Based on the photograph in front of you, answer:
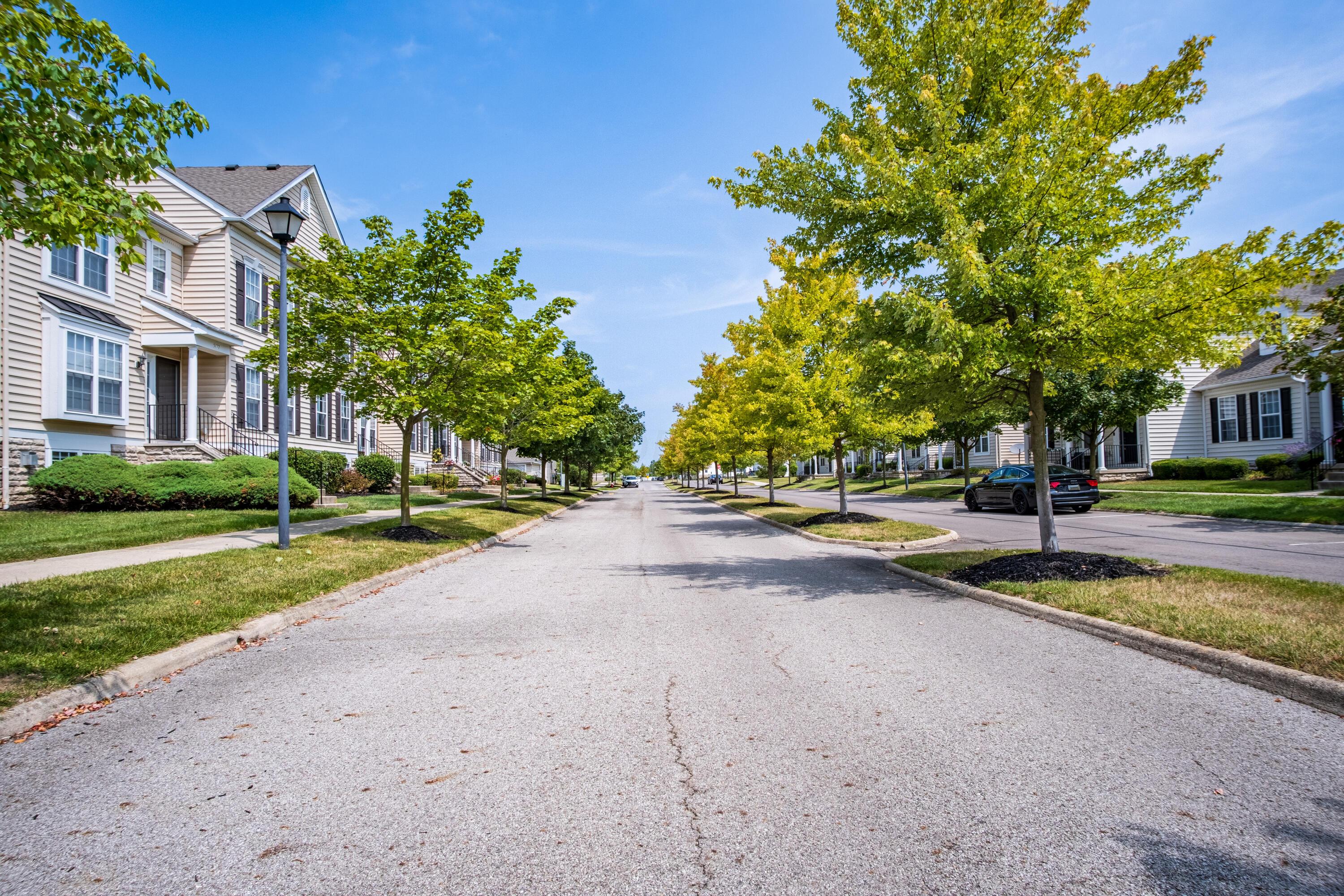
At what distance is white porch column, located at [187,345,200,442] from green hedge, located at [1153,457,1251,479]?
3588cm

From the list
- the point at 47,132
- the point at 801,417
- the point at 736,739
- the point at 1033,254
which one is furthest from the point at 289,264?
the point at 736,739

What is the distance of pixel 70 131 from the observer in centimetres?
502

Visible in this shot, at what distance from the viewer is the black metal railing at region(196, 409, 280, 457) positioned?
2092 cm

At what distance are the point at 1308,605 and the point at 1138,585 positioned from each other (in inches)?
58.7

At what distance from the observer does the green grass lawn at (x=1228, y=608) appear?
502 cm

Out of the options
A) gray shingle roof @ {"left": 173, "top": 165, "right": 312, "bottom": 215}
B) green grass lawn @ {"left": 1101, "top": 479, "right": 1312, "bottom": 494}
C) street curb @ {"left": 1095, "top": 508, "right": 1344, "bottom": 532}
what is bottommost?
street curb @ {"left": 1095, "top": 508, "right": 1344, "bottom": 532}

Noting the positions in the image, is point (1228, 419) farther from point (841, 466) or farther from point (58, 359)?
point (58, 359)

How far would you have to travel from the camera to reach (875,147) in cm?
957

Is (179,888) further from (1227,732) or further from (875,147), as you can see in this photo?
(875,147)

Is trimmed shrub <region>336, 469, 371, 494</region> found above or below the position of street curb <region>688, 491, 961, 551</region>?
above

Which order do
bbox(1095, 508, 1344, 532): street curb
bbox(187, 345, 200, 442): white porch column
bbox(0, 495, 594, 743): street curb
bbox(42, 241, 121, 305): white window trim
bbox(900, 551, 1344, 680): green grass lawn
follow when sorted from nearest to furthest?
bbox(0, 495, 594, 743): street curb, bbox(900, 551, 1344, 680): green grass lawn, bbox(1095, 508, 1344, 532): street curb, bbox(42, 241, 121, 305): white window trim, bbox(187, 345, 200, 442): white porch column

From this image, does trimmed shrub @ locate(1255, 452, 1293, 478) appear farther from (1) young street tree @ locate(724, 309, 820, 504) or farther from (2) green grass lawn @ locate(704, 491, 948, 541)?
(1) young street tree @ locate(724, 309, 820, 504)

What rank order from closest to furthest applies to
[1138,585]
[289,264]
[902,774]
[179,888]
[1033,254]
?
[179,888], [902,774], [1138,585], [1033,254], [289,264]

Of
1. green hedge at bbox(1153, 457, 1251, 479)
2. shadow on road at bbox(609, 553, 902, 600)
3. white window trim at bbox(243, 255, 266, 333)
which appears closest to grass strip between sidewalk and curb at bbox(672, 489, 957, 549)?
shadow on road at bbox(609, 553, 902, 600)
